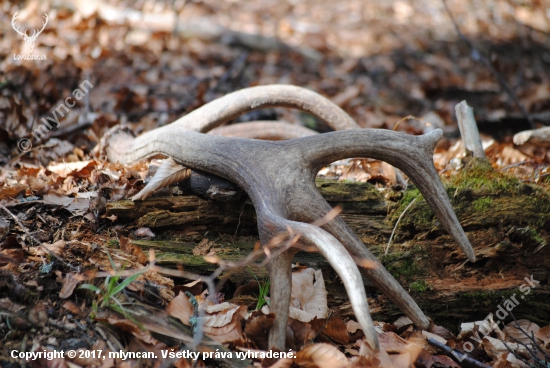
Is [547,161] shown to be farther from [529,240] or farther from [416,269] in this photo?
[416,269]

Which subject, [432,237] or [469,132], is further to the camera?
[469,132]

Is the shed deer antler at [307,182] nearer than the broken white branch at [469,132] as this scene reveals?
Yes

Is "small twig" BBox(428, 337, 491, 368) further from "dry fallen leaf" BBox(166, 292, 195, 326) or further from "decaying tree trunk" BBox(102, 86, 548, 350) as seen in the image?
"dry fallen leaf" BBox(166, 292, 195, 326)

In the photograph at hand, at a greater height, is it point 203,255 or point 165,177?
point 165,177

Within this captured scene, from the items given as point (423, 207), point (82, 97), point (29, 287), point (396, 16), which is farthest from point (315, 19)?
point (29, 287)

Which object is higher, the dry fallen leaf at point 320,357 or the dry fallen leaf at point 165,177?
the dry fallen leaf at point 165,177

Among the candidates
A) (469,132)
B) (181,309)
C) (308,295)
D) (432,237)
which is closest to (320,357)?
(308,295)

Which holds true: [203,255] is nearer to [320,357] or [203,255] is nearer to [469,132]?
[320,357]

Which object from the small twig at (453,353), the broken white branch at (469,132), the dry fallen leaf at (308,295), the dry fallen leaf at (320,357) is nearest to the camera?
the dry fallen leaf at (320,357)

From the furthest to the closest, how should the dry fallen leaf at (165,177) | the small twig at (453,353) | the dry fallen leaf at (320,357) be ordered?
the dry fallen leaf at (165,177)
the small twig at (453,353)
the dry fallen leaf at (320,357)

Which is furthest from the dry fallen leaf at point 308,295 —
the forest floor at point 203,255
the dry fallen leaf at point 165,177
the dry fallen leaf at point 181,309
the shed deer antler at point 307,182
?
the dry fallen leaf at point 165,177

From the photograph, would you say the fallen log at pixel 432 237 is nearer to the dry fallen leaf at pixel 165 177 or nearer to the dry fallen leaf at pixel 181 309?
the dry fallen leaf at pixel 165 177

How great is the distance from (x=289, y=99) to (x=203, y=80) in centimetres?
360

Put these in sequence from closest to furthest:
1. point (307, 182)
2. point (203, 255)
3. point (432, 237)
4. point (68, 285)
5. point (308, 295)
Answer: point (68, 285) → point (307, 182) → point (308, 295) → point (203, 255) → point (432, 237)
